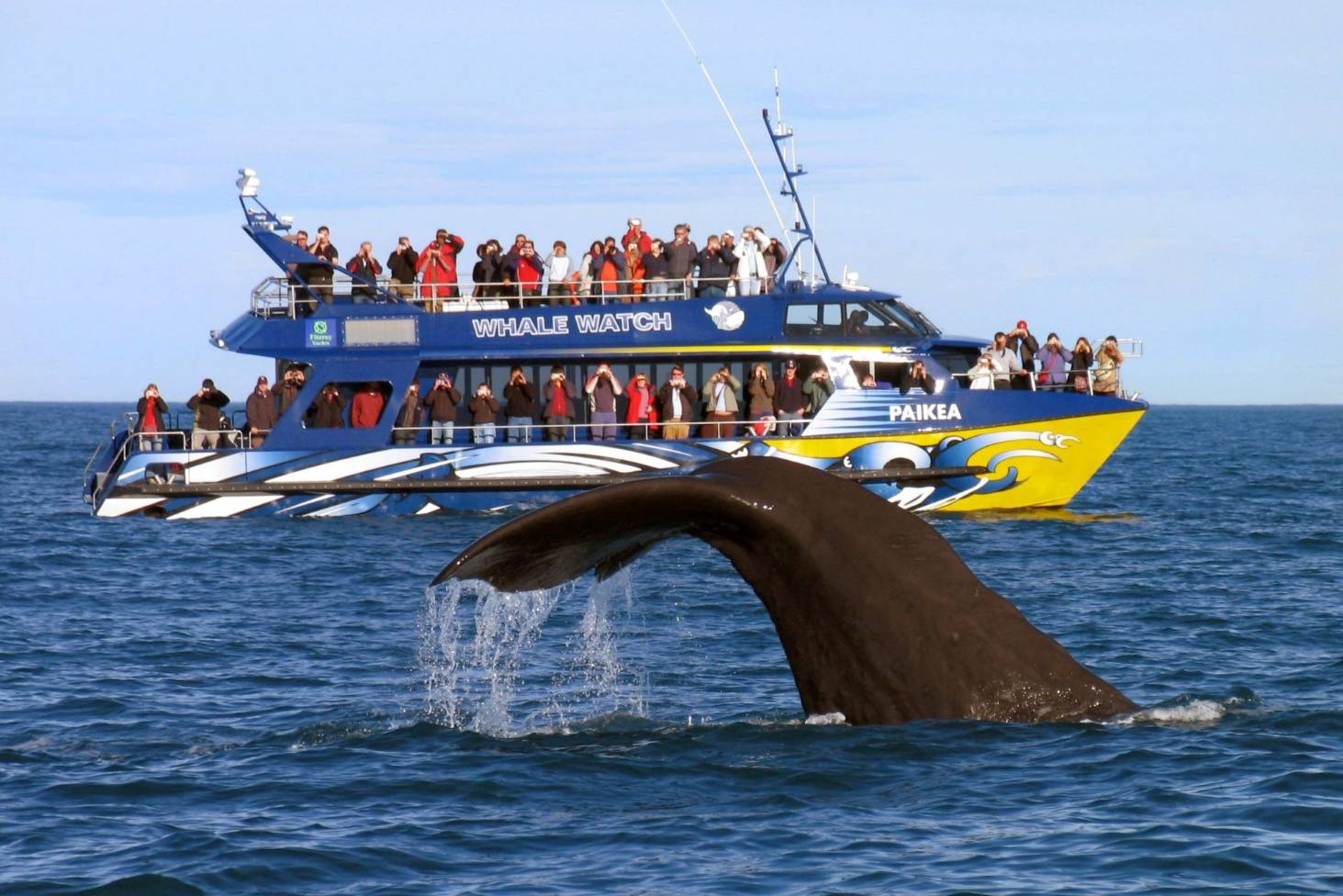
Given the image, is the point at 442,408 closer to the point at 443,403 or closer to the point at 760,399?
the point at 443,403

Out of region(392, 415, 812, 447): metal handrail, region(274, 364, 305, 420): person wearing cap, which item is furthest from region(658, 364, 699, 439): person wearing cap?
region(274, 364, 305, 420): person wearing cap

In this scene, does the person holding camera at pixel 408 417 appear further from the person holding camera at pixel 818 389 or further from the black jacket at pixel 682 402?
the person holding camera at pixel 818 389

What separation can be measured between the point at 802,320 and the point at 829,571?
21542 millimetres

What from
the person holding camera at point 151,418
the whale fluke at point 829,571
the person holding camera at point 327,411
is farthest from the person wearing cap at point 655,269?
A: the whale fluke at point 829,571

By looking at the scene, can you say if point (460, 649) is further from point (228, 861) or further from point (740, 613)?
point (228, 861)

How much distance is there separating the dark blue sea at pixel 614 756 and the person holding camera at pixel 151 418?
962cm

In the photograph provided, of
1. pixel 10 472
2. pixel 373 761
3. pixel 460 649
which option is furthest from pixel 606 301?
pixel 10 472

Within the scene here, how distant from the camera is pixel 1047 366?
2950cm

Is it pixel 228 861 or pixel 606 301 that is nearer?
pixel 228 861

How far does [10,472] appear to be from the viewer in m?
49.9

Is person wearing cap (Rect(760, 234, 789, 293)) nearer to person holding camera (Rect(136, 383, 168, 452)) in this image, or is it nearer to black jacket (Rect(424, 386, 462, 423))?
black jacket (Rect(424, 386, 462, 423))

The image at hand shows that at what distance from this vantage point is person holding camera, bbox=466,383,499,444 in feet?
96.0

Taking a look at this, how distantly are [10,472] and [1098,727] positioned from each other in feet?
147

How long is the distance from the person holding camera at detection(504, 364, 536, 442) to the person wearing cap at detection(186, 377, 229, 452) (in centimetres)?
476
